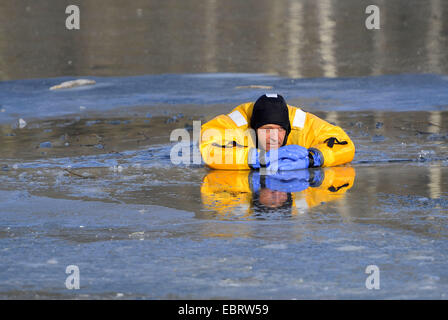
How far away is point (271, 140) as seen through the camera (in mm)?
7426

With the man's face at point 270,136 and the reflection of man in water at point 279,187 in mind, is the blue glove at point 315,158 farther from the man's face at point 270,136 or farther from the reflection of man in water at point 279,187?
the man's face at point 270,136

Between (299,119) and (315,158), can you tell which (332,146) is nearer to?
(315,158)

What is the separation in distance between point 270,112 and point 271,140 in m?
0.31

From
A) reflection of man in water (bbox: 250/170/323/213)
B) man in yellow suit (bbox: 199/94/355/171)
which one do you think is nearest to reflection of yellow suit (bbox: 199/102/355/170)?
man in yellow suit (bbox: 199/94/355/171)

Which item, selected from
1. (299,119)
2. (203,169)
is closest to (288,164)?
(299,119)

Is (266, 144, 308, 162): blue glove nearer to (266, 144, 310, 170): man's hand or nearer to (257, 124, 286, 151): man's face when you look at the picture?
(266, 144, 310, 170): man's hand

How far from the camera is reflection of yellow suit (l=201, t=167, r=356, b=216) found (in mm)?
5984

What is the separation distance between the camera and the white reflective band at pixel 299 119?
25.1 ft

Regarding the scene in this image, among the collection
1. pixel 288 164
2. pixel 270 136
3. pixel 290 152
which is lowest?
pixel 288 164

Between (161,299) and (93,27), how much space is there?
17.4 m

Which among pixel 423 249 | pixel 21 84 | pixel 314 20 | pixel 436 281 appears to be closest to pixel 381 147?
pixel 423 249

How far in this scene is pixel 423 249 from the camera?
15.6ft

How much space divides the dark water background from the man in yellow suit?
9.8 inches

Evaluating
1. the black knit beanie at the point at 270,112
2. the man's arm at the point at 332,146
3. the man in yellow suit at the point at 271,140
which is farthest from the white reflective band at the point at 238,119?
the man's arm at the point at 332,146
